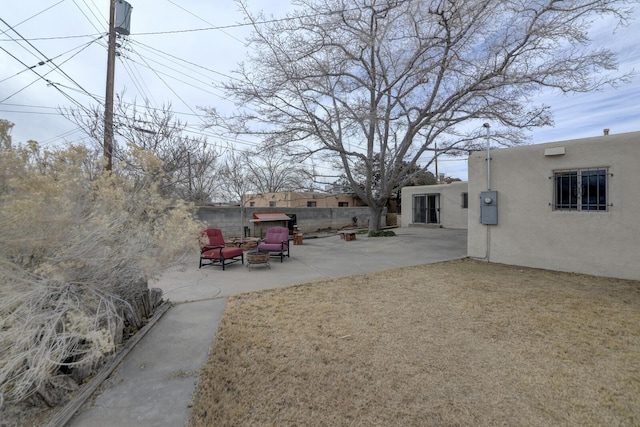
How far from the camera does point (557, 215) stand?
20.1 feet

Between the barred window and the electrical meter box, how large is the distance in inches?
44.0

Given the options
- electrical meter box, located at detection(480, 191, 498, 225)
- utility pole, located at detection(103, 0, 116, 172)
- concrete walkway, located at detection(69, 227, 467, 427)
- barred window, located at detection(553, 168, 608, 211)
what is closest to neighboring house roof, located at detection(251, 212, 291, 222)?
concrete walkway, located at detection(69, 227, 467, 427)

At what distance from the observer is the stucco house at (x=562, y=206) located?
5379 mm

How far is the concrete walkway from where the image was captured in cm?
196

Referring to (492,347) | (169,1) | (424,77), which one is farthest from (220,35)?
(492,347)

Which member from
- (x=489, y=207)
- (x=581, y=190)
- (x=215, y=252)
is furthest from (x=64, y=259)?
(x=581, y=190)

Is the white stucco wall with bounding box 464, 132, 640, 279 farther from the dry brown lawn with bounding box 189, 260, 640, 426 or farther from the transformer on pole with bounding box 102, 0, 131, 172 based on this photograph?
the transformer on pole with bounding box 102, 0, 131, 172

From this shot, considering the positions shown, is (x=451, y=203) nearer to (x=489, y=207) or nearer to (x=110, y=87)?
(x=489, y=207)

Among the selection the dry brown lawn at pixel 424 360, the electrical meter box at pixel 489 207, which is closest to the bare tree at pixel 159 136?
the dry brown lawn at pixel 424 360

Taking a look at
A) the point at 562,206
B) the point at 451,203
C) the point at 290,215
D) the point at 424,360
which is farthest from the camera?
the point at 451,203

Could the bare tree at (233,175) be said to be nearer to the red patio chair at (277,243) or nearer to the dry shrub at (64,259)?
the red patio chair at (277,243)

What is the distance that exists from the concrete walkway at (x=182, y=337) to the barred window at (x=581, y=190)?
276cm

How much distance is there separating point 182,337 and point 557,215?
24.3ft

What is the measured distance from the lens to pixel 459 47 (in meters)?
8.32
